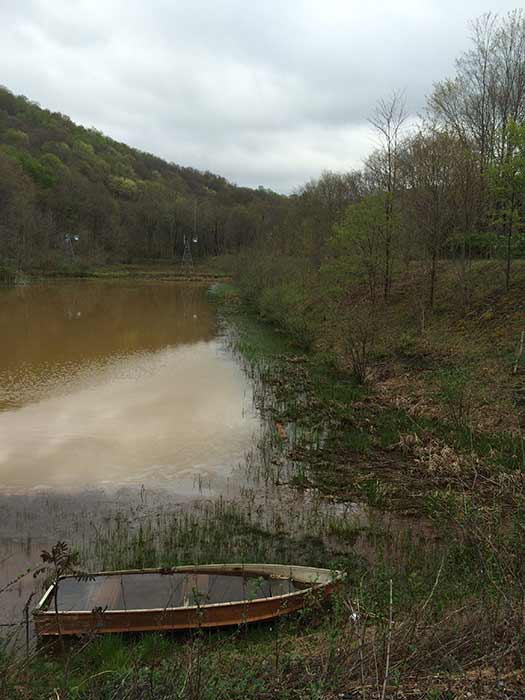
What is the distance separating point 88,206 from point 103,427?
8233 cm

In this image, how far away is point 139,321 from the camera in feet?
113

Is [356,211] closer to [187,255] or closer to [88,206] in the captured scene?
[187,255]

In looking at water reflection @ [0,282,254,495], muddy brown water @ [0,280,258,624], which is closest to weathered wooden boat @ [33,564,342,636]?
muddy brown water @ [0,280,258,624]

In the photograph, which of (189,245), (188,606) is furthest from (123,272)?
(188,606)

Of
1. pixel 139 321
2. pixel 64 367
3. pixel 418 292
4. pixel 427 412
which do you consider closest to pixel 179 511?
pixel 427 412

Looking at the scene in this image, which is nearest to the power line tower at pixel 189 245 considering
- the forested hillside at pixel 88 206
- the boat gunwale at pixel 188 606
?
the forested hillside at pixel 88 206

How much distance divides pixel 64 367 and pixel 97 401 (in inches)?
199

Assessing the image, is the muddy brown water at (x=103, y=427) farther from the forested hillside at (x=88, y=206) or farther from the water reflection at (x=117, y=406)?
the forested hillside at (x=88, y=206)

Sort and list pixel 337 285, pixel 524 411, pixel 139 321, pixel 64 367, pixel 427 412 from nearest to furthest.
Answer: pixel 524 411 → pixel 427 412 → pixel 64 367 → pixel 337 285 → pixel 139 321

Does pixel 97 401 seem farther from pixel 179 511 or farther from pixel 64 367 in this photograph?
pixel 179 511

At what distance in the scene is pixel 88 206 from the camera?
88062 millimetres

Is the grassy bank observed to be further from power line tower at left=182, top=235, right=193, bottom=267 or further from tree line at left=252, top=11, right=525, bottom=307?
tree line at left=252, top=11, right=525, bottom=307

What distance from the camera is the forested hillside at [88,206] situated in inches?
2712

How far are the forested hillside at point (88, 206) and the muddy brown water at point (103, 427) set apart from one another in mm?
39813
